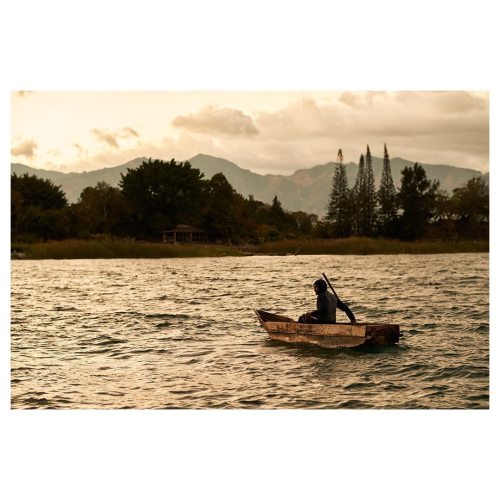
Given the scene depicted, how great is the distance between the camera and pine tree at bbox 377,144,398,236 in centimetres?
1045

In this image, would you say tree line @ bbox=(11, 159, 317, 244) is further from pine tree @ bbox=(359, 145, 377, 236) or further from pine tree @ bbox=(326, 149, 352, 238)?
pine tree @ bbox=(359, 145, 377, 236)

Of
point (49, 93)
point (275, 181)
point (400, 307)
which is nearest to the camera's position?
point (49, 93)

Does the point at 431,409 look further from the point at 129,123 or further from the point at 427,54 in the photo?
the point at 129,123

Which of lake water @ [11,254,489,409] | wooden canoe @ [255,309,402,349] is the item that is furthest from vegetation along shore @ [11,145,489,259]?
wooden canoe @ [255,309,402,349]

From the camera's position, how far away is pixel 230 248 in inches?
473

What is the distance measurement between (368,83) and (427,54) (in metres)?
0.84

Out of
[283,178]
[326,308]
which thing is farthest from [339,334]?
[283,178]

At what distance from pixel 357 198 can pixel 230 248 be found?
251 cm

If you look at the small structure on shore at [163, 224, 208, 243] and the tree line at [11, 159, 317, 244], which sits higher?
the tree line at [11, 159, 317, 244]

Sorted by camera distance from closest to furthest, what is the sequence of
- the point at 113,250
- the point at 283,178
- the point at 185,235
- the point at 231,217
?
the point at 283,178
the point at 231,217
the point at 185,235
the point at 113,250

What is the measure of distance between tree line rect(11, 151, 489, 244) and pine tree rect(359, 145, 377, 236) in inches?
0.7

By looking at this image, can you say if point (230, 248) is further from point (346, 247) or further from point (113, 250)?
point (113, 250)

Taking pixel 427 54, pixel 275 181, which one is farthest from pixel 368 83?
pixel 275 181

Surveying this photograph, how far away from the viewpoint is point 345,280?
41.7 ft
